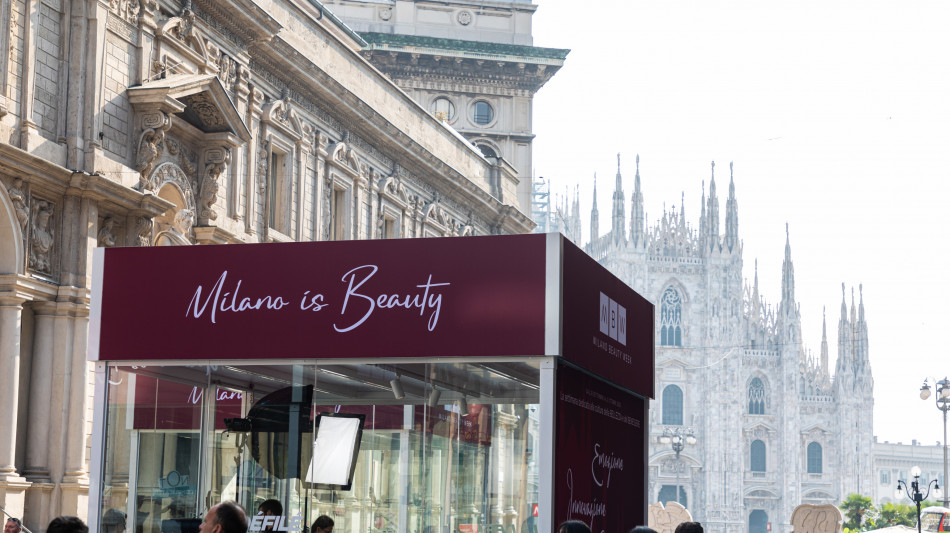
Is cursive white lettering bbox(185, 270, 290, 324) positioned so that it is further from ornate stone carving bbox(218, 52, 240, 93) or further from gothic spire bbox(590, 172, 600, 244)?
gothic spire bbox(590, 172, 600, 244)

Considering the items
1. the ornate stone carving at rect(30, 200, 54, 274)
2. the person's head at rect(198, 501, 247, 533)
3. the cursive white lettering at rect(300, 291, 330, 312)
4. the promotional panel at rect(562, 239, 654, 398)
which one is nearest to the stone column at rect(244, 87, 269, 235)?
the ornate stone carving at rect(30, 200, 54, 274)

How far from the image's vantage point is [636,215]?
104m

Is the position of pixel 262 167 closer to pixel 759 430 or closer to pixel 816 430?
pixel 759 430

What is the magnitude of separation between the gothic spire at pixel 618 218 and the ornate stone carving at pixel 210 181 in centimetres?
8163

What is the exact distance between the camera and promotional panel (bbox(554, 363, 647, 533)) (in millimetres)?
9078

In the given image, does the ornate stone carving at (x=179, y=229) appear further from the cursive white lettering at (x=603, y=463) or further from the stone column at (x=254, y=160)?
the cursive white lettering at (x=603, y=463)

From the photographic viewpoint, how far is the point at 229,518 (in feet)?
20.0

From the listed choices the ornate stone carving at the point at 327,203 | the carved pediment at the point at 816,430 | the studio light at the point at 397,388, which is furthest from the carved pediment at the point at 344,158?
the carved pediment at the point at 816,430

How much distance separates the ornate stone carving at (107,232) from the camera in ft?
60.7

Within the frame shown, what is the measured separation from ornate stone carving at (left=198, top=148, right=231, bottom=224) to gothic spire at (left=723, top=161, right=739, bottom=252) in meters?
85.1

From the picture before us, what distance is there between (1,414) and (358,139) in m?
15.0

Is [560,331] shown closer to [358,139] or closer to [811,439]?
[358,139]

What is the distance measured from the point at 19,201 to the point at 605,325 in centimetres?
929

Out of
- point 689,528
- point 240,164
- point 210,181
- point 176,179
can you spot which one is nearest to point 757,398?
point 240,164
